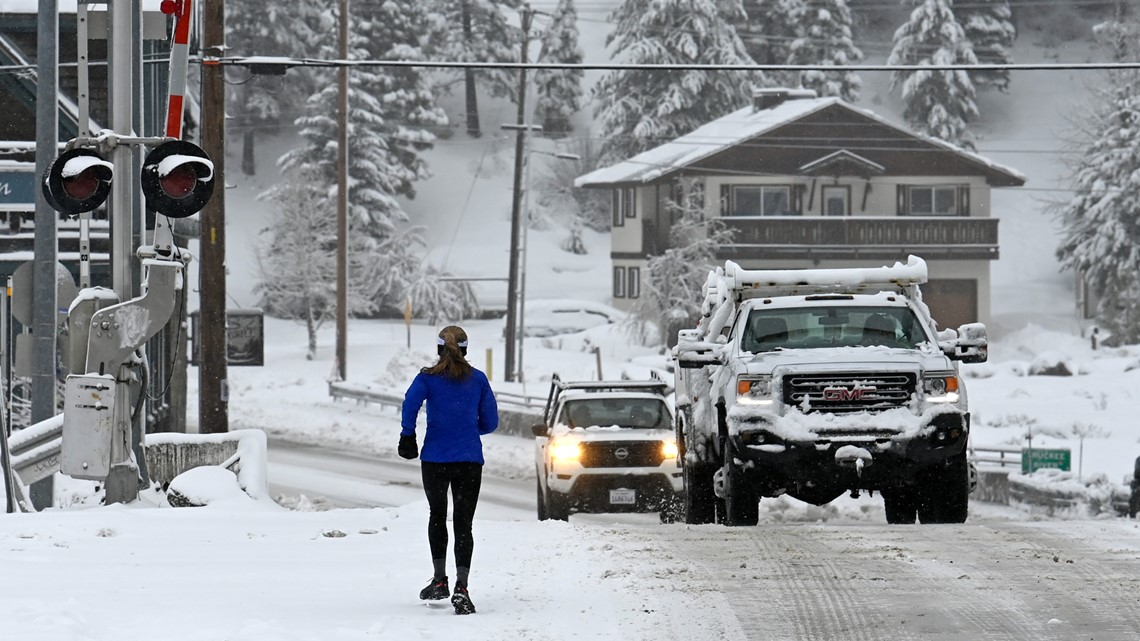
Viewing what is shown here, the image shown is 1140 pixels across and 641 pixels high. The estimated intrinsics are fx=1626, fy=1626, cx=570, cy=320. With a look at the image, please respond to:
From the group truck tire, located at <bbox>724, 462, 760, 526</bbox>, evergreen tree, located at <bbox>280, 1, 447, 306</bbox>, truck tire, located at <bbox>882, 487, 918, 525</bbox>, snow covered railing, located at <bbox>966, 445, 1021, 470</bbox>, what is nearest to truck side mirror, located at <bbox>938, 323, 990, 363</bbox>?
truck tire, located at <bbox>882, 487, 918, 525</bbox>

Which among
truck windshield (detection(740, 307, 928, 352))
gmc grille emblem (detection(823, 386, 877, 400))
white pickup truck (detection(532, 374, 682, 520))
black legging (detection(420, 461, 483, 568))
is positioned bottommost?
white pickup truck (detection(532, 374, 682, 520))

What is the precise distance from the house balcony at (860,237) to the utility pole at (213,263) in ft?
130

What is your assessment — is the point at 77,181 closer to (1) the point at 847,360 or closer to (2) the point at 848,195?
(1) the point at 847,360

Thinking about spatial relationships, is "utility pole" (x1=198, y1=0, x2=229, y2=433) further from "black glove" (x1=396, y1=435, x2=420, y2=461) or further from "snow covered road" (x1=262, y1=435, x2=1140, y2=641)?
"black glove" (x1=396, y1=435, x2=420, y2=461)

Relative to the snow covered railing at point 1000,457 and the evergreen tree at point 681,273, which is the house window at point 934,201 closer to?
the evergreen tree at point 681,273

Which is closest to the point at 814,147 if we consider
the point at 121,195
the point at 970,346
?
the point at 970,346

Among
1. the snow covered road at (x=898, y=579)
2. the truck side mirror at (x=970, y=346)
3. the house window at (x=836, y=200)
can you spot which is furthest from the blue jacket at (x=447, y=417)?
the house window at (x=836, y=200)

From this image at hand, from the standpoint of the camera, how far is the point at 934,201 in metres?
63.0

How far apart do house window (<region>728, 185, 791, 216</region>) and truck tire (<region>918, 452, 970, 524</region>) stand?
4843 cm

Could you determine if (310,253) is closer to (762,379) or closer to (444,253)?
(444,253)

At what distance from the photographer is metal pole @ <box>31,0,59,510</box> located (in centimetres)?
1678

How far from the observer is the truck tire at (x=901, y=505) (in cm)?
1491

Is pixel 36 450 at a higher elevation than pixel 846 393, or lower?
lower

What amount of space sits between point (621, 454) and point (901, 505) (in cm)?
511
